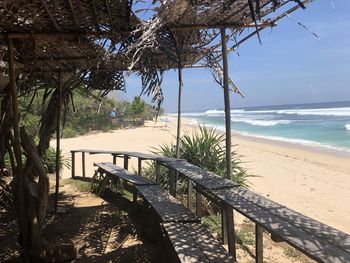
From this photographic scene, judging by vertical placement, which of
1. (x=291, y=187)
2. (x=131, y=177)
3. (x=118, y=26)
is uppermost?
(x=118, y=26)

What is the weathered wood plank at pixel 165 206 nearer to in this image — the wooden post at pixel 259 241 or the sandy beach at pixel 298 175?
the wooden post at pixel 259 241

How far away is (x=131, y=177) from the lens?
5938 mm

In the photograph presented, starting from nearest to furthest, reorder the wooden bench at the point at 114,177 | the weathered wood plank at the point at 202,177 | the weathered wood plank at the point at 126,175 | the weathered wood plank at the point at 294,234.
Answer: the weathered wood plank at the point at 294,234
the weathered wood plank at the point at 202,177
the weathered wood plank at the point at 126,175
the wooden bench at the point at 114,177

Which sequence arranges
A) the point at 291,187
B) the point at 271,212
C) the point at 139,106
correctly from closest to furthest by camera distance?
the point at 271,212 < the point at 291,187 < the point at 139,106

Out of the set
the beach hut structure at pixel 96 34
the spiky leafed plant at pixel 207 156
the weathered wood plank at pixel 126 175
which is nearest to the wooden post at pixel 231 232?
the beach hut structure at pixel 96 34

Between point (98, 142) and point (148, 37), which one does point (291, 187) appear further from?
point (98, 142)

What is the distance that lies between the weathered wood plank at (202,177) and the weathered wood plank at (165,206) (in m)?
0.30

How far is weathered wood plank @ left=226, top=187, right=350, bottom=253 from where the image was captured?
2383 mm

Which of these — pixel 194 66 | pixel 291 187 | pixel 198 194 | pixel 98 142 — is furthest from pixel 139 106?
pixel 198 194

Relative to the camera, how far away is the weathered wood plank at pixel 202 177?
3.97 m

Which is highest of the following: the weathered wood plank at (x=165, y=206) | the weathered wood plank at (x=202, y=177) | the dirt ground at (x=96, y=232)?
the weathered wood plank at (x=202, y=177)

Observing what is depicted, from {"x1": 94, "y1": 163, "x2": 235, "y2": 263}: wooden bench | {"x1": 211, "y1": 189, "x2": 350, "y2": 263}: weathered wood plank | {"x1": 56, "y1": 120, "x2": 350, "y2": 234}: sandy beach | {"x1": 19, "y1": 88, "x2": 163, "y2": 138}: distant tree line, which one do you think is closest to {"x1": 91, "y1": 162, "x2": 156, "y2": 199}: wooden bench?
{"x1": 94, "y1": 163, "x2": 235, "y2": 263}: wooden bench

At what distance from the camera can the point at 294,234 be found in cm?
251

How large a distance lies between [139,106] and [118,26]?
28211 mm
